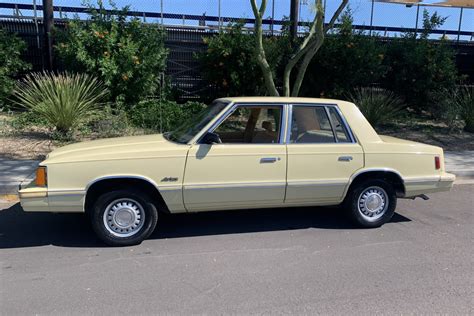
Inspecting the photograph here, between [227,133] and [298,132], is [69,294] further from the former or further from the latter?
[298,132]

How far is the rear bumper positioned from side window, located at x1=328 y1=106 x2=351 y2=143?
902mm

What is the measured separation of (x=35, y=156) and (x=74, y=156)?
178 inches

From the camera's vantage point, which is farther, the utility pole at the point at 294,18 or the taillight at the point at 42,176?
the utility pole at the point at 294,18

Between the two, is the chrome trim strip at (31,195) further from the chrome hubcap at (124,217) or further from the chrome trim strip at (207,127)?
the chrome trim strip at (207,127)

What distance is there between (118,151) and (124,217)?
0.69 metres

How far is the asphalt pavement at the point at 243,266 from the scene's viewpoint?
11.7 ft

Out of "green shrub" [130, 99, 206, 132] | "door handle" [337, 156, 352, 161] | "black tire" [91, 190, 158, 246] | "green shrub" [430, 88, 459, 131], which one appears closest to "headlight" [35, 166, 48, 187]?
"black tire" [91, 190, 158, 246]

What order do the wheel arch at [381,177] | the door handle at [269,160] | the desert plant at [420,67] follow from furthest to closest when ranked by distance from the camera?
the desert plant at [420,67], the wheel arch at [381,177], the door handle at [269,160]

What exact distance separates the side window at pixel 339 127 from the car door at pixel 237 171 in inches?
25.0

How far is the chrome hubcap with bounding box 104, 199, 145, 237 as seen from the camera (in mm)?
4641

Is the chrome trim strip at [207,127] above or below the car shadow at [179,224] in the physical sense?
above

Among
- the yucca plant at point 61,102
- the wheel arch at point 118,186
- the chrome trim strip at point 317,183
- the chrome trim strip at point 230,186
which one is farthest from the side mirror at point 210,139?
the yucca plant at point 61,102

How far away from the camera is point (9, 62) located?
1120 cm

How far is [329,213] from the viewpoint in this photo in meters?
6.00
